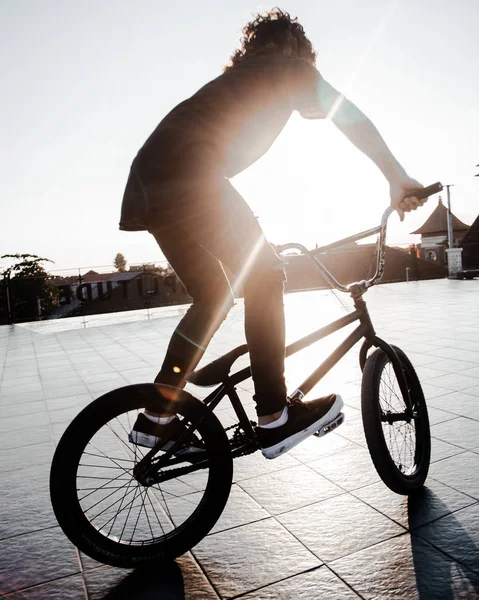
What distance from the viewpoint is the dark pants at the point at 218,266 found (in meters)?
2.02

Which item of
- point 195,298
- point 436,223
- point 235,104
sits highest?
point 436,223

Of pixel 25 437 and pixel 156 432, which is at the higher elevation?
pixel 156 432

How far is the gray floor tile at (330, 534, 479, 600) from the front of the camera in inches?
68.5

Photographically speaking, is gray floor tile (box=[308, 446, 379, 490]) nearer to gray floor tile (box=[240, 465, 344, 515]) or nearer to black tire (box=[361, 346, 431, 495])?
gray floor tile (box=[240, 465, 344, 515])

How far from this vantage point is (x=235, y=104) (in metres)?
2.06

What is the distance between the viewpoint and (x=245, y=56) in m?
2.30

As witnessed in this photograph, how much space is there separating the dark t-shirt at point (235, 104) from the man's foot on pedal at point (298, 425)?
3.51 ft

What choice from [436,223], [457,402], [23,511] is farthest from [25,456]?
[436,223]

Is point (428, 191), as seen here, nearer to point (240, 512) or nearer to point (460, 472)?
point (460, 472)

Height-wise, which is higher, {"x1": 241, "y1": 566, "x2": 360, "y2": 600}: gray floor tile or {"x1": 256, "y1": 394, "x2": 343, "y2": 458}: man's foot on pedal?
{"x1": 256, "y1": 394, "x2": 343, "y2": 458}: man's foot on pedal

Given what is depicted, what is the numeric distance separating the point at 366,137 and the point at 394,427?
5.15 ft

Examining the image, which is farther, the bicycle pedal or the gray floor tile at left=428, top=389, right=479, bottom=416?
the gray floor tile at left=428, top=389, right=479, bottom=416

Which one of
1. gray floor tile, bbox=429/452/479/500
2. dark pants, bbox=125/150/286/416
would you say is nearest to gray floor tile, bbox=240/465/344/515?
gray floor tile, bbox=429/452/479/500

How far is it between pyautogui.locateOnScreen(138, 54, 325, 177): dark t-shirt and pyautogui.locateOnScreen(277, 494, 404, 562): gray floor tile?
1566 millimetres
